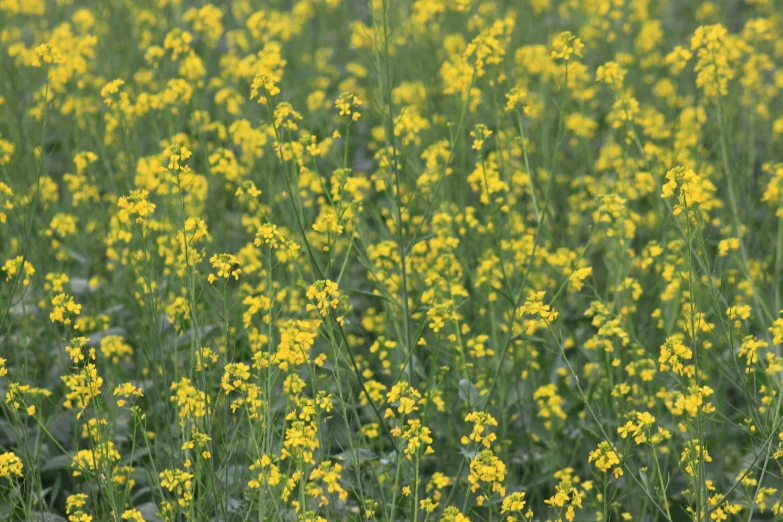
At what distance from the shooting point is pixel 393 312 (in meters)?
4.07

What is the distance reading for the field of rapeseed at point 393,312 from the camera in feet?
10.7

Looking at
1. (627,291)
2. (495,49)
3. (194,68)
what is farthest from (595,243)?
(194,68)

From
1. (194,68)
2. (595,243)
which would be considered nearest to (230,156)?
(194,68)

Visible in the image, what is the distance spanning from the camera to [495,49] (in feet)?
13.7

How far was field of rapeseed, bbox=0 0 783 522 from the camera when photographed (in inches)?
128

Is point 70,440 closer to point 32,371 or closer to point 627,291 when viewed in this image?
point 32,371

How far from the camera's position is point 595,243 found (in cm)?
580

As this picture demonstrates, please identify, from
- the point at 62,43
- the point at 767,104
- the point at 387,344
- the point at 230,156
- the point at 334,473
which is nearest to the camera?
the point at 334,473

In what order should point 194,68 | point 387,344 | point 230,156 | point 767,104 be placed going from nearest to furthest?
point 387,344 → point 230,156 → point 194,68 → point 767,104

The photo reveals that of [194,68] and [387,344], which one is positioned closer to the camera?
[387,344]

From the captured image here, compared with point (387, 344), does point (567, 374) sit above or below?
below

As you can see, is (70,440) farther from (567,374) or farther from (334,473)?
(567,374)

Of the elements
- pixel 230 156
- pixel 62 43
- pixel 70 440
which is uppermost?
pixel 62 43

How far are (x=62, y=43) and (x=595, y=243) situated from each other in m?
3.16
